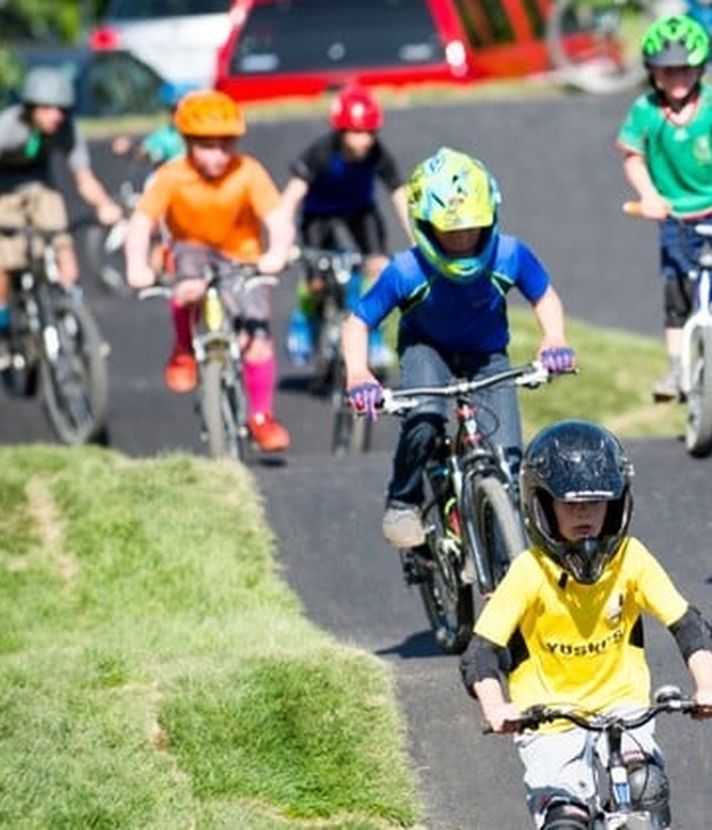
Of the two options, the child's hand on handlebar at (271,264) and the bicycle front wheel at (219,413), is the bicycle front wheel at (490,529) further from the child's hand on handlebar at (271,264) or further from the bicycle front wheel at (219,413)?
the bicycle front wheel at (219,413)

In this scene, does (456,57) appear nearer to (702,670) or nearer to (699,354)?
(699,354)

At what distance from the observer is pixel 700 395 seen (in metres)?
13.1

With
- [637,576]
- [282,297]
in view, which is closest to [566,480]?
[637,576]

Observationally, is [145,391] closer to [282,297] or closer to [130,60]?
[282,297]

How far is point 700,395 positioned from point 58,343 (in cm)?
424

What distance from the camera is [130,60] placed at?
2627 centimetres

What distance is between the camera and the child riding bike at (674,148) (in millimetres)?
13258

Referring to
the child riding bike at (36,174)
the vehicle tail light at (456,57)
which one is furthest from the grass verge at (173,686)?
the vehicle tail light at (456,57)

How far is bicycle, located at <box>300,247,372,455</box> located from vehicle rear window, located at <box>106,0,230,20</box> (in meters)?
10.4

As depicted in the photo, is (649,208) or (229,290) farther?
(229,290)

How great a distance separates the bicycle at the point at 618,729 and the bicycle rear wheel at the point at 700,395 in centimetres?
596

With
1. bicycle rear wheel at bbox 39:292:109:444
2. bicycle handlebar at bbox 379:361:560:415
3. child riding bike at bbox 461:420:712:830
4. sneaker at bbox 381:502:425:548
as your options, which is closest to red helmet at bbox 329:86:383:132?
bicycle rear wheel at bbox 39:292:109:444

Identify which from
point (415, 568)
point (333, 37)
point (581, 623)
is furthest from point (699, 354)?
point (333, 37)

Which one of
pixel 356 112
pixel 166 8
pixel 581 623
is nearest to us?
pixel 581 623
